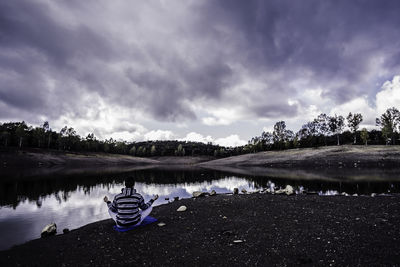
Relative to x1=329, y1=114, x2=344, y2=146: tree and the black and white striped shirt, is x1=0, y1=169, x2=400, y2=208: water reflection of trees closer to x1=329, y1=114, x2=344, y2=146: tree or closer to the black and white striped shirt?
the black and white striped shirt

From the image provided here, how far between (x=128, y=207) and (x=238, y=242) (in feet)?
16.2

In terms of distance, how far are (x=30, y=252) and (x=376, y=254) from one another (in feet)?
40.7

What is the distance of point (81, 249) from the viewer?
796 centimetres

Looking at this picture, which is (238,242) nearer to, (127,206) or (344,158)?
(127,206)

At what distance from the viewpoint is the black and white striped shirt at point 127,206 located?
895cm

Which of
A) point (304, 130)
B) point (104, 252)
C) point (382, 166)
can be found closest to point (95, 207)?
point (104, 252)

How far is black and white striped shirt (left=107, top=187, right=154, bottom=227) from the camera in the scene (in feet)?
Answer: 29.4

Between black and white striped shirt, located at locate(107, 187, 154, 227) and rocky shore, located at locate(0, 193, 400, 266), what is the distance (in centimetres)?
54

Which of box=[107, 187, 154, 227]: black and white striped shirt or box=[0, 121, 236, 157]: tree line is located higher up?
box=[0, 121, 236, 157]: tree line

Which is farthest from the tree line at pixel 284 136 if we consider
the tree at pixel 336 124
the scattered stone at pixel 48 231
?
the scattered stone at pixel 48 231

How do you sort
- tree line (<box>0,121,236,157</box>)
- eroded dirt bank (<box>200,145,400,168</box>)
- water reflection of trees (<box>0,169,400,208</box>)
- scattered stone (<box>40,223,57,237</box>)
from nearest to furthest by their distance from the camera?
scattered stone (<box>40,223,57,237</box>), water reflection of trees (<box>0,169,400,208</box>), eroded dirt bank (<box>200,145,400,168</box>), tree line (<box>0,121,236,157</box>)

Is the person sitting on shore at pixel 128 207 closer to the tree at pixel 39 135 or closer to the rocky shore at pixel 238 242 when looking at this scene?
the rocky shore at pixel 238 242

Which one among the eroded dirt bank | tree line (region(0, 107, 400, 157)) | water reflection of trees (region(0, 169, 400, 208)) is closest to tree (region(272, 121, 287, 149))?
tree line (region(0, 107, 400, 157))

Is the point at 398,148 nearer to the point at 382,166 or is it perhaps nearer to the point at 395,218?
the point at 382,166
